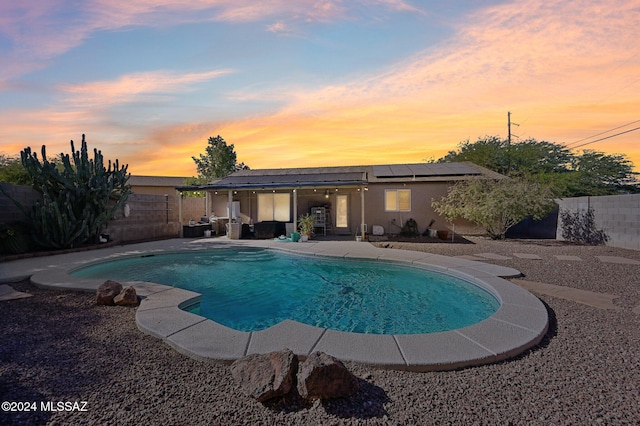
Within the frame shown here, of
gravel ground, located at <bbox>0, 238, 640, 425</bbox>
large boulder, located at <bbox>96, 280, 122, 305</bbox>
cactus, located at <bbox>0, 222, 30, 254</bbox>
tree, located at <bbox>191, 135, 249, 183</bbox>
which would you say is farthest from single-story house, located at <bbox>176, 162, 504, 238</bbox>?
tree, located at <bbox>191, 135, 249, 183</bbox>

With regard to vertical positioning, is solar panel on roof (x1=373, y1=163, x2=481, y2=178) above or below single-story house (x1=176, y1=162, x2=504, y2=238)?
above

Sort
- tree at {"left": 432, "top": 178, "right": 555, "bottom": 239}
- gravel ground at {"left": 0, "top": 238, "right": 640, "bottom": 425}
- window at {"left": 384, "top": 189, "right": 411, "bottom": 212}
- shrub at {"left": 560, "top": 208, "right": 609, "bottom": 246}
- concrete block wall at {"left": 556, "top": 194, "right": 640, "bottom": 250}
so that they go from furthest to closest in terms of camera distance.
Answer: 1. window at {"left": 384, "top": 189, "right": 411, "bottom": 212}
2. tree at {"left": 432, "top": 178, "right": 555, "bottom": 239}
3. shrub at {"left": 560, "top": 208, "right": 609, "bottom": 246}
4. concrete block wall at {"left": 556, "top": 194, "right": 640, "bottom": 250}
5. gravel ground at {"left": 0, "top": 238, "right": 640, "bottom": 425}

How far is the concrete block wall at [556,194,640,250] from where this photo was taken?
9.15 meters

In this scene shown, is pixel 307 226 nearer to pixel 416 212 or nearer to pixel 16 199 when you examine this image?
pixel 416 212

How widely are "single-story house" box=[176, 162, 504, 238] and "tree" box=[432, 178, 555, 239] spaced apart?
70 centimetres

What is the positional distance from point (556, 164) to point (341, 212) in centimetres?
1997

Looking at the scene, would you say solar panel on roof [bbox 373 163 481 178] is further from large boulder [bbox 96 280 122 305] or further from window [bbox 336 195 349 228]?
large boulder [bbox 96 280 122 305]

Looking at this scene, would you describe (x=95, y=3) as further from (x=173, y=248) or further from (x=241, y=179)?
(x=241, y=179)

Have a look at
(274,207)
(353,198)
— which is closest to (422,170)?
(353,198)

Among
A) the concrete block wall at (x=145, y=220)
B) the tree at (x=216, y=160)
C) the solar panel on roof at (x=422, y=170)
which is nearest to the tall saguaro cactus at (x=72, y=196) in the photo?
the concrete block wall at (x=145, y=220)

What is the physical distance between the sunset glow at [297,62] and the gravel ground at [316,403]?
7.13m

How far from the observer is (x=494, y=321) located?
3.66 metres

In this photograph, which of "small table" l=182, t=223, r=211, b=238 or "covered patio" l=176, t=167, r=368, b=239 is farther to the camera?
"covered patio" l=176, t=167, r=368, b=239

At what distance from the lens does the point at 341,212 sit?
14.2 meters
